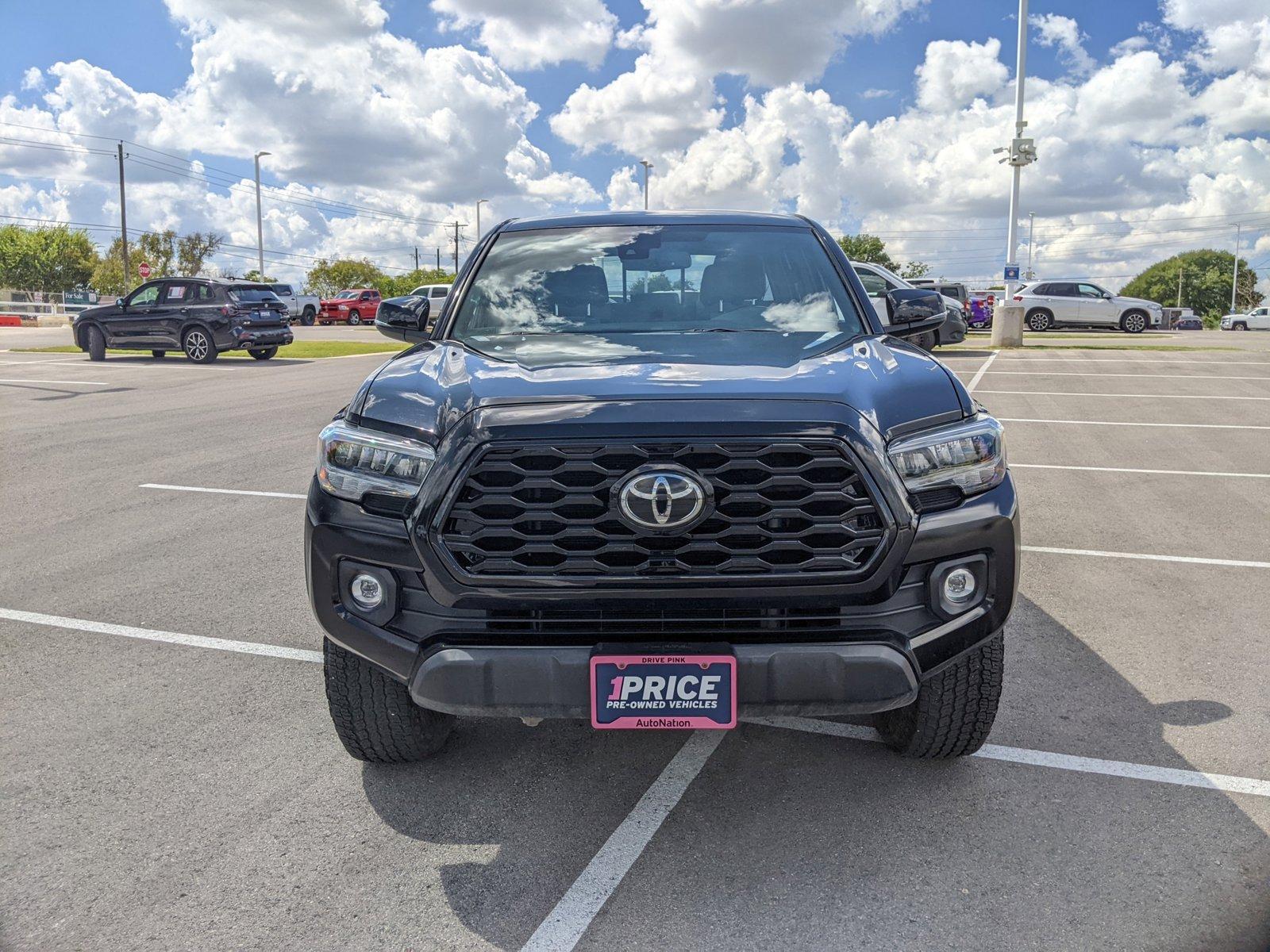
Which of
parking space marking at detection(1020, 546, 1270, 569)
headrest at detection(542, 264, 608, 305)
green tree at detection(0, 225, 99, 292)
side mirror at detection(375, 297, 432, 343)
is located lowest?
parking space marking at detection(1020, 546, 1270, 569)

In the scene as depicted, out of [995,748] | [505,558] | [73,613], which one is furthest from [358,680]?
[73,613]

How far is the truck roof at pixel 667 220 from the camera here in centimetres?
430

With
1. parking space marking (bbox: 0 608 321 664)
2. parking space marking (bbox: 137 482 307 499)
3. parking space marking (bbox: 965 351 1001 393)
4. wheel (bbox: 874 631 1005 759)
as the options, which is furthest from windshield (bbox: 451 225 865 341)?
parking space marking (bbox: 965 351 1001 393)

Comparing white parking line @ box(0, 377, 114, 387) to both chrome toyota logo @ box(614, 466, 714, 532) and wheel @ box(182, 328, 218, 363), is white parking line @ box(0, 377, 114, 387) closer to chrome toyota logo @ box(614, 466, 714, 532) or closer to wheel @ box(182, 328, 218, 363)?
wheel @ box(182, 328, 218, 363)

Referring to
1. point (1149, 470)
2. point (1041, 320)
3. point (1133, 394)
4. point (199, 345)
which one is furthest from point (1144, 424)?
point (1041, 320)

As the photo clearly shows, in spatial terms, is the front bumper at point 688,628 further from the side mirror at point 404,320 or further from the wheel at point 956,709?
the side mirror at point 404,320

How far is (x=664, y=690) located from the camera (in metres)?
2.57

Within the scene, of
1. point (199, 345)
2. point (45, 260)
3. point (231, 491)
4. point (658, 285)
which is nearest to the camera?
point (658, 285)

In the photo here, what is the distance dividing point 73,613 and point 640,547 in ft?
11.6

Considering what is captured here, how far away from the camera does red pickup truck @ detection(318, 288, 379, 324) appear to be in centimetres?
4588

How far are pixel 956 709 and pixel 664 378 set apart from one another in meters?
1.34

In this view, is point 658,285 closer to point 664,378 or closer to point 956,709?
point 664,378

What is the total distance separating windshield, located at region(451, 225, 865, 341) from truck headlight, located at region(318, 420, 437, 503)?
3.07ft

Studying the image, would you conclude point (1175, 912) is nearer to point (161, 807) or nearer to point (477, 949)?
point (477, 949)
